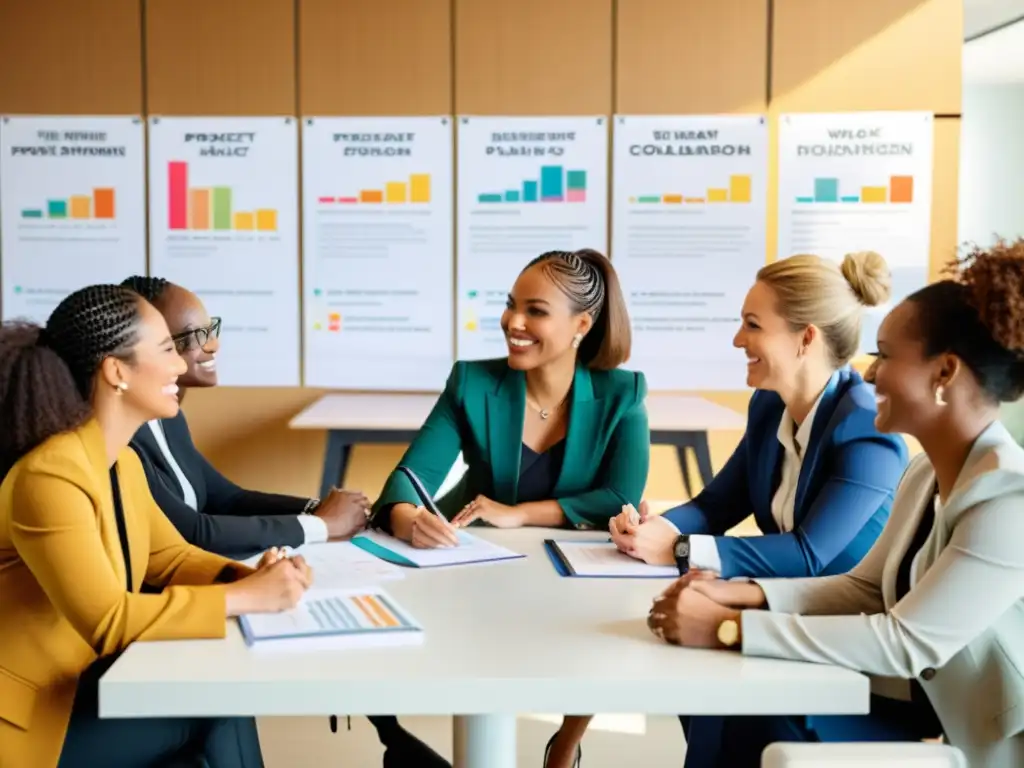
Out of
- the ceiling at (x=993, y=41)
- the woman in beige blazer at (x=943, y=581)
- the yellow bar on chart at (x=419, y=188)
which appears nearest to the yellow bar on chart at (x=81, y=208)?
the yellow bar on chart at (x=419, y=188)

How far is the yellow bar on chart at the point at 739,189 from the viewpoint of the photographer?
4.52m

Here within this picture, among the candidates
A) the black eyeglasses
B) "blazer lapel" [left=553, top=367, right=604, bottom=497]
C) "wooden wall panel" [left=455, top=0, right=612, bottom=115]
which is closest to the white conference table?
"blazer lapel" [left=553, top=367, right=604, bottom=497]

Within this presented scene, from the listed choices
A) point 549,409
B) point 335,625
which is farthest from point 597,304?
point 335,625

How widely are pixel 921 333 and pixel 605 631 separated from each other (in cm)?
64

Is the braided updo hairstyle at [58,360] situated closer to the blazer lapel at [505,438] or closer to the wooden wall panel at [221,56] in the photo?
the blazer lapel at [505,438]

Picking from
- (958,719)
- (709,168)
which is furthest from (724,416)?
(958,719)

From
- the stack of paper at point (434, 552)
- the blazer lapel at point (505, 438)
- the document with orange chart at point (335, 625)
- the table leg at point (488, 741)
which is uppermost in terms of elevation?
the blazer lapel at point (505, 438)

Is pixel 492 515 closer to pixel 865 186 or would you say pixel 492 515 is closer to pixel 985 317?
pixel 985 317

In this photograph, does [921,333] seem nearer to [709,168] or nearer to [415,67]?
[709,168]

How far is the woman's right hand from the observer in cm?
151

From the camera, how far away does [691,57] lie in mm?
4496

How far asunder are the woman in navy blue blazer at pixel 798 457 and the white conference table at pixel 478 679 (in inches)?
21.1

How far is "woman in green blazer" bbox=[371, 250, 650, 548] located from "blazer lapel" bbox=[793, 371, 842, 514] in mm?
497

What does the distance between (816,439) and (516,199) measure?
2667 mm
